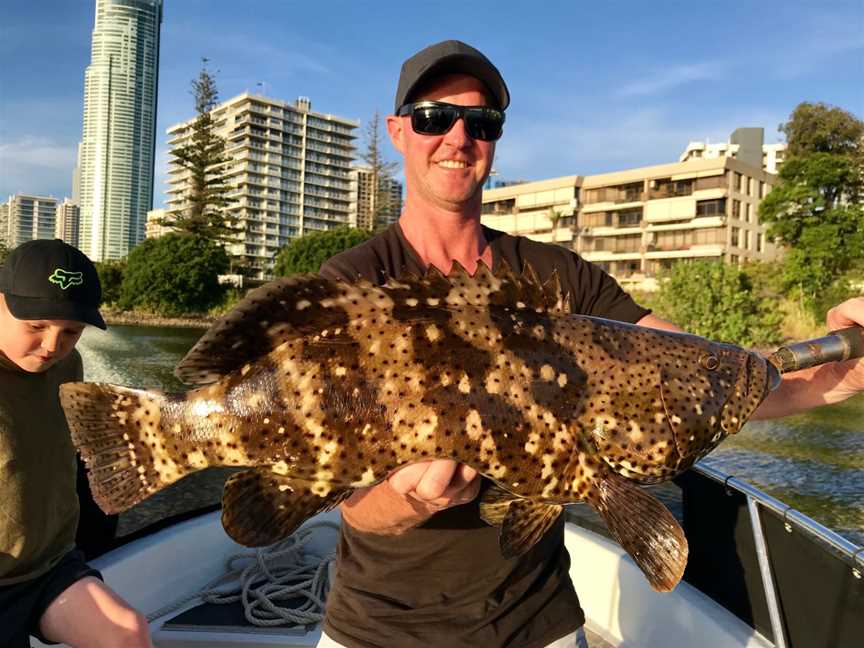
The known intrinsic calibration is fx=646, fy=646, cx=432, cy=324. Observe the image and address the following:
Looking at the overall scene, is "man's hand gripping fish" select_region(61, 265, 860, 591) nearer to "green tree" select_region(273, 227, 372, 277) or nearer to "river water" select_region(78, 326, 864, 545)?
"river water" select_region(78, 326, 864, 545)

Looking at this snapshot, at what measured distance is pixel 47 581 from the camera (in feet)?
11.8

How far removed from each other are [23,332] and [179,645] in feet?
9.16

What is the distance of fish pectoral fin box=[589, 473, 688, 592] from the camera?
2486 millimetres

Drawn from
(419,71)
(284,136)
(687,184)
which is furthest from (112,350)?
(284,136)

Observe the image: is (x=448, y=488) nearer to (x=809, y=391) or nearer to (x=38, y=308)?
(x=809, y=391)

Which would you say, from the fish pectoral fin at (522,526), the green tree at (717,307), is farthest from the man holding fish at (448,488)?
the green tree at (717,307)

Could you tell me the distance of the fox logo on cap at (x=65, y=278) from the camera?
370 cm

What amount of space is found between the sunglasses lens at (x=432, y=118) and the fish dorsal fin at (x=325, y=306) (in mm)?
779

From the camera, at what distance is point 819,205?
2250 inches

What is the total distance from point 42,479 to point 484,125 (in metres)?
3.06

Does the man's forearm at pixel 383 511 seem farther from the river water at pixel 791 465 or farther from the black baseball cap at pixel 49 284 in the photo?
the river water at pixel 791 465

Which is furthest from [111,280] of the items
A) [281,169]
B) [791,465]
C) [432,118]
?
[281,169]

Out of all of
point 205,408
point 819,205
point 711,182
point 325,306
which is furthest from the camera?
point 711,182

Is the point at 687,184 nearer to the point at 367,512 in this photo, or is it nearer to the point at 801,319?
the point at 801,319
